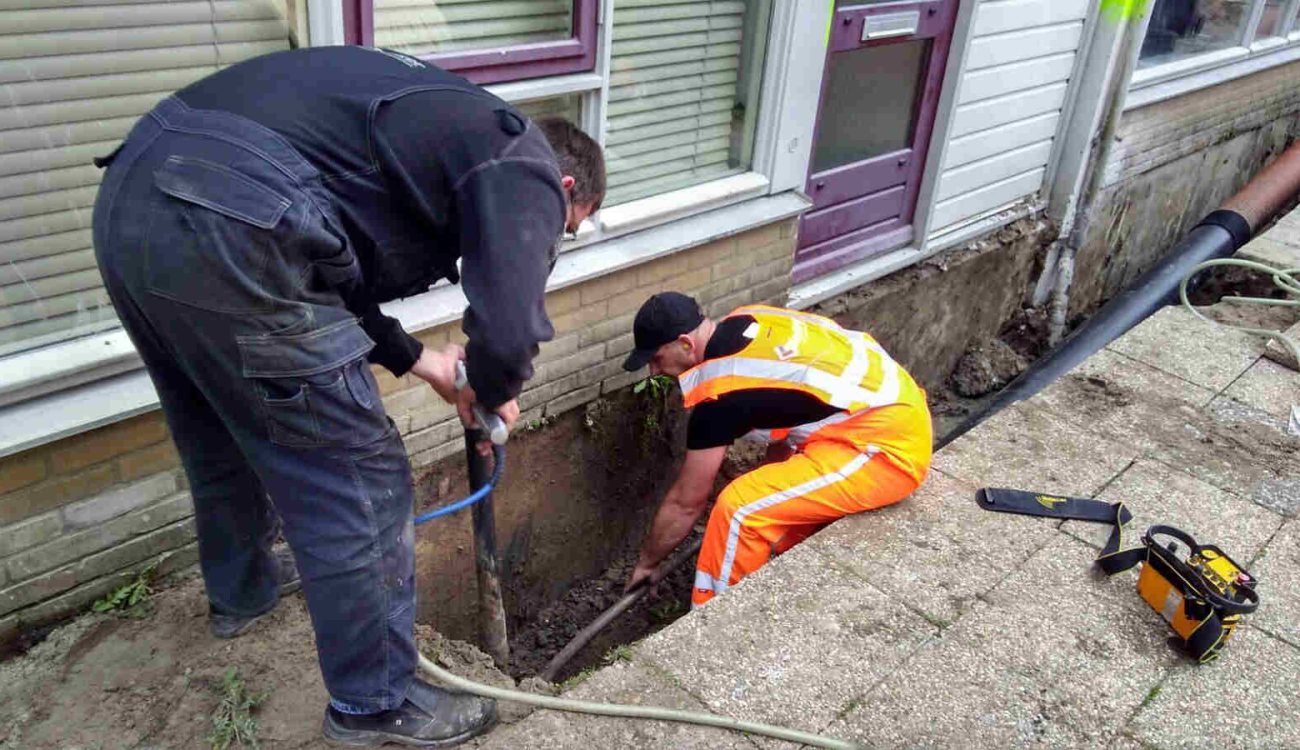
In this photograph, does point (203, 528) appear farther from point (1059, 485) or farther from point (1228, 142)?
point (1228, 142)

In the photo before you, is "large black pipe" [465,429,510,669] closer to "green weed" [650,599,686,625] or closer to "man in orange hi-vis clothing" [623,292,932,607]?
"man in orange hi-vis clothing" [623,292,932,607]

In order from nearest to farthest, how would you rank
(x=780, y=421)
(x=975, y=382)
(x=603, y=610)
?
1. (x=780, y=421)
2. (x=603, y=610)
3. (x=975, y=382)

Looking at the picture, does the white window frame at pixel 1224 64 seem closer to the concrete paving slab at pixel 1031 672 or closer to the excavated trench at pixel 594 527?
the excavated trench at pixel 594 527

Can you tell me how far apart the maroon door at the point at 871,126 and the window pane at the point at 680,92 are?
562 mm

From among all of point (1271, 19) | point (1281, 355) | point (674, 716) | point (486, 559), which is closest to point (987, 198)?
point (1281, 355)

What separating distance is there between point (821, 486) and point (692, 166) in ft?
5.22

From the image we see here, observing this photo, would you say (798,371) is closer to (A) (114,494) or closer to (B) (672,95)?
(B) (672,95)

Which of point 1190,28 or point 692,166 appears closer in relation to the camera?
point 692,166

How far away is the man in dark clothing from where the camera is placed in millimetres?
1865

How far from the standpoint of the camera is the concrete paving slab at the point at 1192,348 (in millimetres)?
4941

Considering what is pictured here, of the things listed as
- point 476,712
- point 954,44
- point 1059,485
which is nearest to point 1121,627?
point 1059,485

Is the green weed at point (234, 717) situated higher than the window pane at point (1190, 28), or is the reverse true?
the window pane at point (1190, 28)

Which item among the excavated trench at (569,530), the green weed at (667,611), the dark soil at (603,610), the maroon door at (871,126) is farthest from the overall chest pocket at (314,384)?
the maroon door at (871,126)

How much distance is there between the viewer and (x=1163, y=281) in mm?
6750
